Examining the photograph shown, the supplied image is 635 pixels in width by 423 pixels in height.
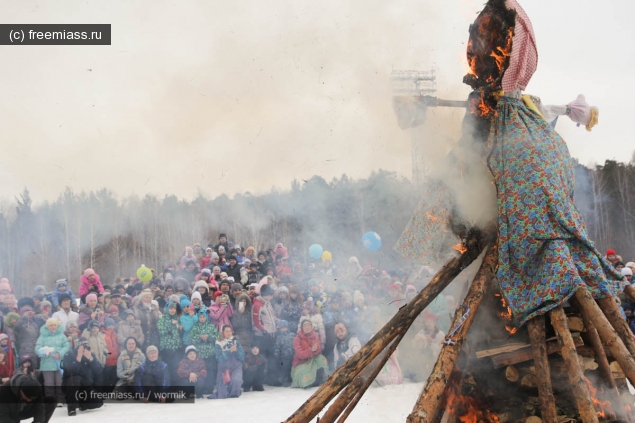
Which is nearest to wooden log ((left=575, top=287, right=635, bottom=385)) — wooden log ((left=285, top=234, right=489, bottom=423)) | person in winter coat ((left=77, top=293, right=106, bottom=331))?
wooden log ((left=285, top=234, right=489, bottom=423))

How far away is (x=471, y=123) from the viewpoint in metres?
5.05

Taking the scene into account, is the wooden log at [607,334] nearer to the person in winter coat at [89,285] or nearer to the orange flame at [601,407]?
the orange flame at [601,407]

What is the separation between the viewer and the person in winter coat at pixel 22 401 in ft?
22.5

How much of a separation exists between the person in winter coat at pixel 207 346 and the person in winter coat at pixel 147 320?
28.0 inches

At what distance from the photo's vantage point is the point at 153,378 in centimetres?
941

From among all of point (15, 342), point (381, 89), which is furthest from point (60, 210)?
point (381, 89)

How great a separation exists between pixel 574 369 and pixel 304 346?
263 inches

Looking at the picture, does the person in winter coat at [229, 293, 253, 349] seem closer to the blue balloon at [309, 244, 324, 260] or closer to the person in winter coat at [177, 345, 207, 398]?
the person in winter coat at [177, 345, 207, 398]

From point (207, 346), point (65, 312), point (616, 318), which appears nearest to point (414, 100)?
point (616, 318)

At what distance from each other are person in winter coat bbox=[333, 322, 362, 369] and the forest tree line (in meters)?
1.91

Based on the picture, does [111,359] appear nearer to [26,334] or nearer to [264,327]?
[26,334]

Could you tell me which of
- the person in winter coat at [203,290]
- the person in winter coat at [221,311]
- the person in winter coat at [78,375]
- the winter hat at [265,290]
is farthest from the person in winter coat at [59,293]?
the winter hat at [265,290]

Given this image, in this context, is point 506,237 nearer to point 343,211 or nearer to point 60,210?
point 343,211

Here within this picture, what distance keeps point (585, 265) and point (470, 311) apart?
0.98 m
